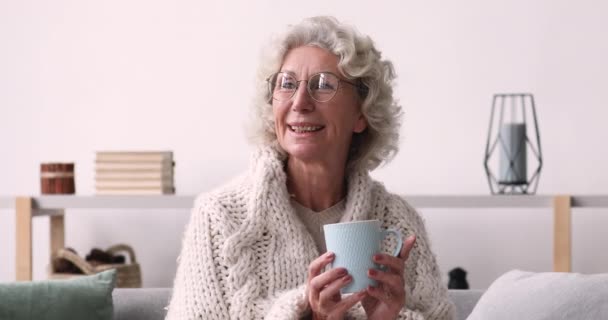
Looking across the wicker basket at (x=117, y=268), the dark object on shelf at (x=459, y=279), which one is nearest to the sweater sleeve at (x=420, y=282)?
the dark object on shelf at (x=459, y=279)

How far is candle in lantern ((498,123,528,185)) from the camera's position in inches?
124

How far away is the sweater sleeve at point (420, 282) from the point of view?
73.1 inches

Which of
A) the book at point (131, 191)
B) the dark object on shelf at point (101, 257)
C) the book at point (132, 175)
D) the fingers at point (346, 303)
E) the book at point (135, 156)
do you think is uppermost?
the book at point (135, 156)

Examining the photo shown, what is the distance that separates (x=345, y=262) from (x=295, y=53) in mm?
552

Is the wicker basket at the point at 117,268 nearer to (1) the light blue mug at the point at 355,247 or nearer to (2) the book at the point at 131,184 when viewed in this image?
(2) the book at the point at 131,184

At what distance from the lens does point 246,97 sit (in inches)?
140

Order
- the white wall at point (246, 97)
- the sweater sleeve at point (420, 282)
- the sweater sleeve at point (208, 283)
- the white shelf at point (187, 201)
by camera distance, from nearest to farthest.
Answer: the sweater sleeve at point (208, 283), the sweater sleeve at point (420, 282), the white shelf at point (187, 201), the white wall at point (246, 97)

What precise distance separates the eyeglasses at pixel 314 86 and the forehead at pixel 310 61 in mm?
14

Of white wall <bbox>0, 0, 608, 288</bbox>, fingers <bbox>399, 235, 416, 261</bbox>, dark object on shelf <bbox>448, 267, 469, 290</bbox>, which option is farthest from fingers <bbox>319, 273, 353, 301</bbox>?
white wall <bbox>0, 0, 608, 288</bbox>

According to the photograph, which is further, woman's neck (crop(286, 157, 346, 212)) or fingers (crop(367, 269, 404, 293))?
woman's neck (crop(286, 157, 346, 212))

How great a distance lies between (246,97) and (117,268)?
0.82 meters

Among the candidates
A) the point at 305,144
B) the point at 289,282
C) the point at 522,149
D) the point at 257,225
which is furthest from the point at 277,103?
the point at 522,149

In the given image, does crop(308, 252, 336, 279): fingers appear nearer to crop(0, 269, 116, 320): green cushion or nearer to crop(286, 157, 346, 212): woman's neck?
crop(286, 157, 346, 212): woman's neck

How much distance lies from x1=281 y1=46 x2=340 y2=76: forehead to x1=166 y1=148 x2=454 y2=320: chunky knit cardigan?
0.19 m
